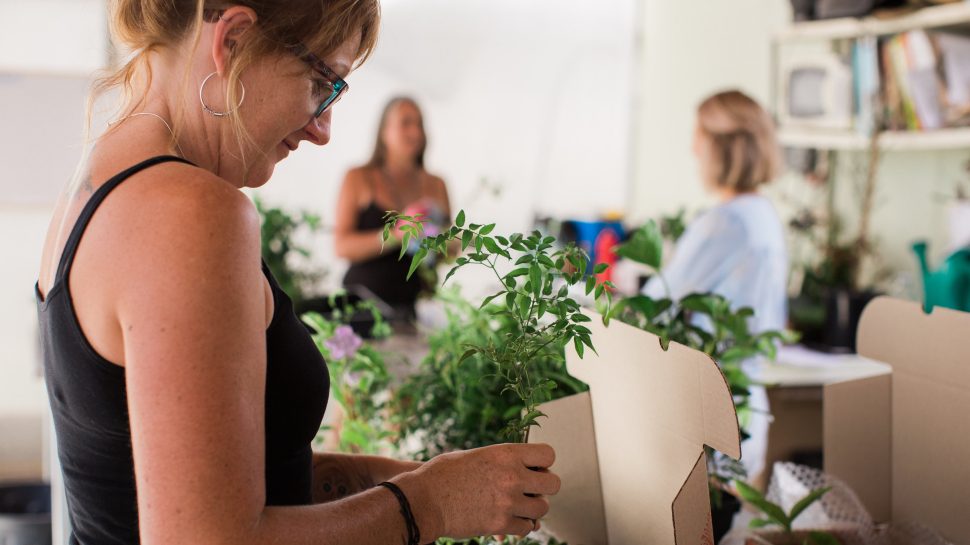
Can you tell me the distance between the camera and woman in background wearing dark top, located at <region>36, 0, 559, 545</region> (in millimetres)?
677

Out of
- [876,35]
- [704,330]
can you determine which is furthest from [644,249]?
[876,35]

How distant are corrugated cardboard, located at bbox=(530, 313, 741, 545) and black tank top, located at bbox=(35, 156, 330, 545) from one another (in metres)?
0.29

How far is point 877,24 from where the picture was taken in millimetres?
3154

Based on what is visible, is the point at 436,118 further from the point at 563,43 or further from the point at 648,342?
the point at 648,342

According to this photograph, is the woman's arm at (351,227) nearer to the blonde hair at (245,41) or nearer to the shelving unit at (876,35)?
the shelving unit at (876,35)

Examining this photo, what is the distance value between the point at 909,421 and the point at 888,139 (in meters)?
2.25

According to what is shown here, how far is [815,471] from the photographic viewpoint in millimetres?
1287

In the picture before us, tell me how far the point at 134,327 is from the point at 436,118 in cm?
436

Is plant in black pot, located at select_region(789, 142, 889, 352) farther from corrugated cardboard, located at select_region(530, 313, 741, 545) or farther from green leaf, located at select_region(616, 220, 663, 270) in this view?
corrugated cardboard, located at select_region(530, 313, 741, 545)

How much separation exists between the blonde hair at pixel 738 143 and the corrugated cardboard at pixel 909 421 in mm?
1553

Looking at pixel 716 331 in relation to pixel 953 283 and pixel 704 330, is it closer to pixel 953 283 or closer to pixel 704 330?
pixel 704 330

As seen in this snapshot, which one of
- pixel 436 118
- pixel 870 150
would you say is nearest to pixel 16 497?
pixel 436 118

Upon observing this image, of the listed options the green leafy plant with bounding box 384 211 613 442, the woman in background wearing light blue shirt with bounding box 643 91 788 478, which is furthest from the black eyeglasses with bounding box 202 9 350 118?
the woman in background wearing light blue shirt with bounding box 643 91 788 478

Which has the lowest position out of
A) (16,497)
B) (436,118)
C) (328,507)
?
(16,497)
